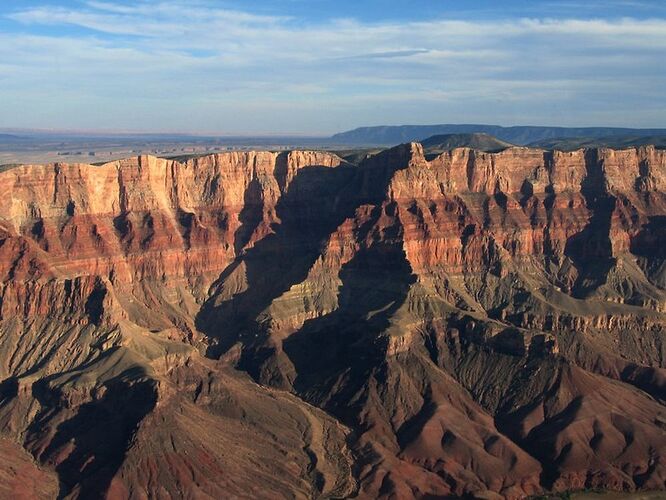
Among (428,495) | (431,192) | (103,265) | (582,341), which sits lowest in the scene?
(428,495)

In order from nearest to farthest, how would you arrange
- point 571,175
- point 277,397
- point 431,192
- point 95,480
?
1. point 95,480
2. point 277,397
3. point 431,192
4. point 571,175

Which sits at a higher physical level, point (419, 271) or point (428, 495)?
point (419, 271)

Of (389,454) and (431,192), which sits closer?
(389,454)

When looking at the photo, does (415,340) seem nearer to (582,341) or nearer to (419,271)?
(419,271)

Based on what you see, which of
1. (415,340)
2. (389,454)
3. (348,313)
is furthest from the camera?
(348,313)

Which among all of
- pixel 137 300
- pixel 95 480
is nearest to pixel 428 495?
pixel 95 480

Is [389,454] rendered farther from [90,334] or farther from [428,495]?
[90,334]

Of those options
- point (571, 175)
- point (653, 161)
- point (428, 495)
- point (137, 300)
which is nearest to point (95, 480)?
point (428, 495)
